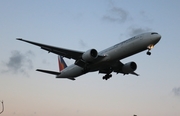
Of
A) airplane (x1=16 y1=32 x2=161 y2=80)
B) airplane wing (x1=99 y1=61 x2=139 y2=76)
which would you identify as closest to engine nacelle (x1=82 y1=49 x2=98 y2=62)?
airplane (x1=16 y1=32 x2=161 y2=80)

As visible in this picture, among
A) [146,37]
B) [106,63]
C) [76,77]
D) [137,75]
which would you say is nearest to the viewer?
[146,37]

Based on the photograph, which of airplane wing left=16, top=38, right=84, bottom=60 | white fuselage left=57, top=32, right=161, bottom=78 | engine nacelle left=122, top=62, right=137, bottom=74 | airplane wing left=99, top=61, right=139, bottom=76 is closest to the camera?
white fuselage left=57, top=32, right=161, bottom=78

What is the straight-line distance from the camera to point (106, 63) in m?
39.3

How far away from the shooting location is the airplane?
35.8 meters

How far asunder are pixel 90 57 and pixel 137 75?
49.0 ft

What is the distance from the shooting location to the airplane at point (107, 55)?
1411 inches

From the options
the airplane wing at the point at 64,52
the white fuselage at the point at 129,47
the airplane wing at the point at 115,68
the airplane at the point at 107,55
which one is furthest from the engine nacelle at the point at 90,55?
the airplane wing at the point at 115,68

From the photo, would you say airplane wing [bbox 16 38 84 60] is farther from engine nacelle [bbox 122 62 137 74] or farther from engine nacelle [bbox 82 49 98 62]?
engine nacelle [bbox 122 62 137 74]

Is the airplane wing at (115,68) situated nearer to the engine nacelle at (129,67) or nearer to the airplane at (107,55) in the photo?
the airplane at (107,55)

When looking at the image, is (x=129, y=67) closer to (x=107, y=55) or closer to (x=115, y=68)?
(x=115, y=68)

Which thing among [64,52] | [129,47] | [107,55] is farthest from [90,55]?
[129,47]

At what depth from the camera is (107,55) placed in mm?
38062

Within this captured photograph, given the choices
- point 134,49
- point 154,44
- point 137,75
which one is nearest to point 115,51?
point 134,49

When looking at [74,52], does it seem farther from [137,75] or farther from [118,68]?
[137,75]
